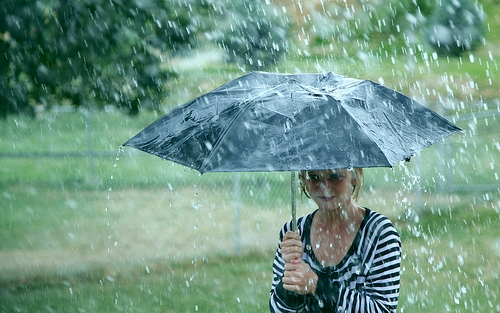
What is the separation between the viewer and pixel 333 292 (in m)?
3.09

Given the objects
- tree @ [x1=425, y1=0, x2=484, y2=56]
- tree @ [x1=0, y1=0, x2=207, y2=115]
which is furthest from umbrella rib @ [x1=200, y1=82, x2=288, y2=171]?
tree @ [x1=425, y1=0, x2=484, y2=56]

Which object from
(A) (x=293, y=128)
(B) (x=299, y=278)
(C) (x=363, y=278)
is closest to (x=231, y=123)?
(A) (x=293, y=128)

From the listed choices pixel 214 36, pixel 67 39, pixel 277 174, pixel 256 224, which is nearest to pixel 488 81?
pixel 277 174

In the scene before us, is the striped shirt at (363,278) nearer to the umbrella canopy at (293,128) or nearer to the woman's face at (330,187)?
the woman's face at (330,187)

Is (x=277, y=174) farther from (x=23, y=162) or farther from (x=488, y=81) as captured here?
(x=488, y=81)

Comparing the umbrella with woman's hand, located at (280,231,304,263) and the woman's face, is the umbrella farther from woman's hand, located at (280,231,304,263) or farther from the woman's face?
woman's hand, located at (280,231,304,263)

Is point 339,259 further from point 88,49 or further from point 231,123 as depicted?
point 88,49

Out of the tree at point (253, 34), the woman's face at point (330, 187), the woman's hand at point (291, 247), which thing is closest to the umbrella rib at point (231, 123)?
the woman's face at point (330, 187)

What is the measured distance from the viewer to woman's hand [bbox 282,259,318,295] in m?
3.10

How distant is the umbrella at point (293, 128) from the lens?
8.86 feet

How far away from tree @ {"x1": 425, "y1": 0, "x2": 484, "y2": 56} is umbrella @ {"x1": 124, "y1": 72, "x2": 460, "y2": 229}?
18032mm

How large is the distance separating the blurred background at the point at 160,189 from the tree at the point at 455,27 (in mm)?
122

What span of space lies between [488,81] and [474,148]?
725 cm

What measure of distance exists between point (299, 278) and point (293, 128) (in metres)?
0.71
